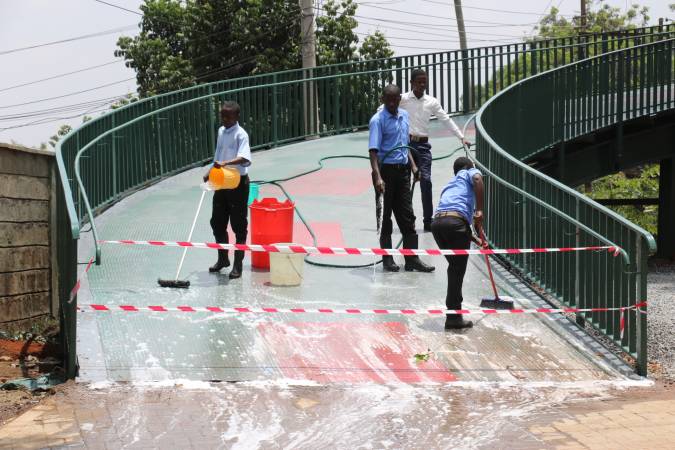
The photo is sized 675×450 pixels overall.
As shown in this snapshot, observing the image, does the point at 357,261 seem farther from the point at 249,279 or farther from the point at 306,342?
the point at 306,342

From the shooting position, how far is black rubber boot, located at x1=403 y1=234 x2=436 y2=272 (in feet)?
36.8

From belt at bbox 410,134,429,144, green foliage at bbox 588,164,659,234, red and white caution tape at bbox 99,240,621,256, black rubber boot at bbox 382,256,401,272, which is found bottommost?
green foliage at bbox 588,164,659,234

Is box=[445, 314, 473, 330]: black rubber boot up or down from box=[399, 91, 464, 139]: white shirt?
down

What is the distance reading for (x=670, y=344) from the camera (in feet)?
36.9

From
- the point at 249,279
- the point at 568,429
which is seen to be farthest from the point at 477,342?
the point at 249,279

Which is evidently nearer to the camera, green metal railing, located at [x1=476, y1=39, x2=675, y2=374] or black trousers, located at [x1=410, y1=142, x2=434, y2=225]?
green metal railing, located at [x1=476, y1=39, x2=675, y2=374]

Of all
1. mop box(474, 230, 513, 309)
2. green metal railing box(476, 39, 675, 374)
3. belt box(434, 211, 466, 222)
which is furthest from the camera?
mop box(474, 230, 513, 309)

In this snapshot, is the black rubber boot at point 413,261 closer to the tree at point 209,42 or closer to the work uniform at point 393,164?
the work uniform at point 393,164

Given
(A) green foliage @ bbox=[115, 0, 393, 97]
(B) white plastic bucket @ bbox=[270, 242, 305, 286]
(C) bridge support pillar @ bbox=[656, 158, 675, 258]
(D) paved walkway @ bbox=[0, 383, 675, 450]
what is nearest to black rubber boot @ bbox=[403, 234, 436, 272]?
(B) white plastic bucket @ bbox=[270, 242, 305, 286]

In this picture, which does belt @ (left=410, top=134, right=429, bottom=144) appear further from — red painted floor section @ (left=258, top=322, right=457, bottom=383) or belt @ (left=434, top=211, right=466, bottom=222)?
red painted floor section @ (left=258, top=322, right=457, bottom=383)

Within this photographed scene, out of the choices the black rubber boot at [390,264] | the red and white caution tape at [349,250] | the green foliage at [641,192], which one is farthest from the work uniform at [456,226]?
the green foliage at [641,192]

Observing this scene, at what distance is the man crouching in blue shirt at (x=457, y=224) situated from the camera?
937 cm

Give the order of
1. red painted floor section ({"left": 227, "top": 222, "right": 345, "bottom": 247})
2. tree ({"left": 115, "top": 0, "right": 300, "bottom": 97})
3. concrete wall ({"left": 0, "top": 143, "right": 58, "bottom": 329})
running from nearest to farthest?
concrete wall ({"left": 0, "top": 143, "right": 58, "bottom": 329}) → red painted floor section ({"left": 227, "top": 222, "right": 345, "bottom": 247}) → tree ({"left": 115, "top": 0, "right": 300, "bottom": 97})

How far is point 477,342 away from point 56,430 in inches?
146
